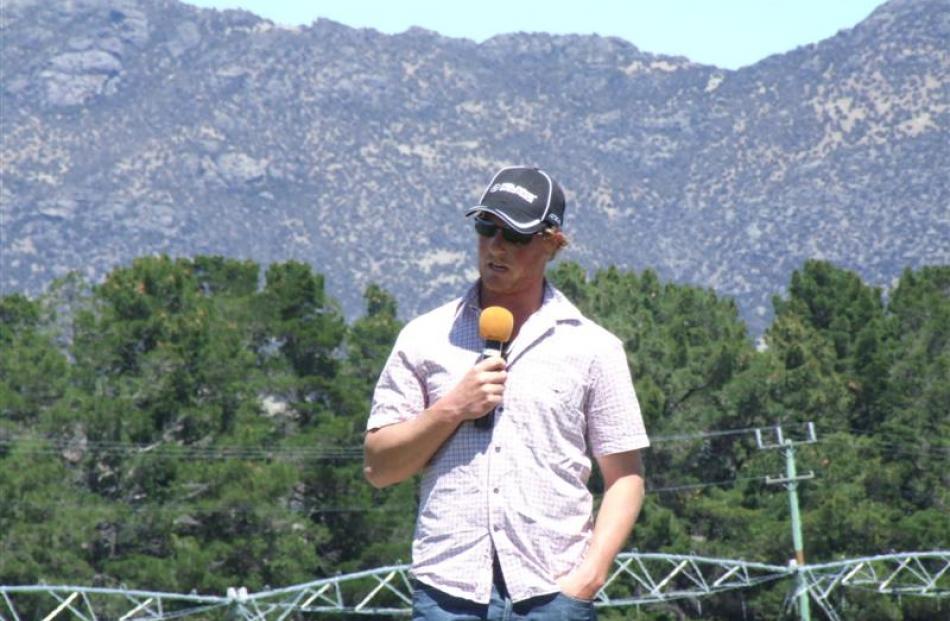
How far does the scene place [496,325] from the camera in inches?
193

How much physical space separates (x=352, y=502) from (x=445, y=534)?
1621 inches

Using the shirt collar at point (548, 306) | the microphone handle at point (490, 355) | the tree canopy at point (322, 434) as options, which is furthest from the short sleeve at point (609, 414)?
the tree canopy at point (322, 434)

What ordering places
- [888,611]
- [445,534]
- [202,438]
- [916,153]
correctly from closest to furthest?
[445,534], [888,611], [202,438], [916,153]

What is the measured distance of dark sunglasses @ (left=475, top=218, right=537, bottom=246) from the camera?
511 centimetres

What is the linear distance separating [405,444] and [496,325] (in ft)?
1.16

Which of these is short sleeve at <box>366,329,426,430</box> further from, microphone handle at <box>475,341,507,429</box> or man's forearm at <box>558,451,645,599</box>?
man's forearm at <box>558,451,645,599</box>

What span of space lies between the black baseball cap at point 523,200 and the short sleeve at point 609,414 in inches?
13.1

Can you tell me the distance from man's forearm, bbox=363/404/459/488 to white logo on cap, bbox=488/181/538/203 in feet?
1.77

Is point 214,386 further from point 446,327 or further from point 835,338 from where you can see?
point 446,327

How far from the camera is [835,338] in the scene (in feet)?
172

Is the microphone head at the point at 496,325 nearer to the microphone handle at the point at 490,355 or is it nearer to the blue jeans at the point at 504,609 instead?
the microphone handle at the point at 490,355

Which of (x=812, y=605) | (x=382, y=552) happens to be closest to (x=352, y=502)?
(x=382, y=552)

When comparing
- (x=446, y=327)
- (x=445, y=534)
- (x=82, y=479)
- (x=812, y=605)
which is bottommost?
(x=812, y=605)

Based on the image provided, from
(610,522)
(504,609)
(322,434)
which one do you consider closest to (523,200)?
(610,522)
